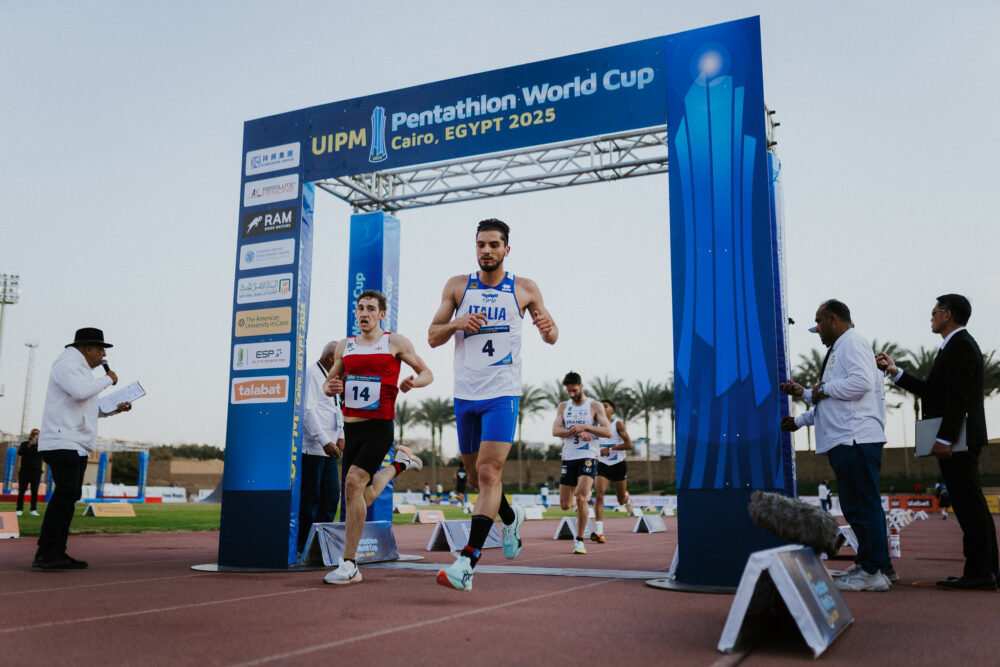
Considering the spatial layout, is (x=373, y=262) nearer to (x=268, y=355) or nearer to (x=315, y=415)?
(x=315, y=415)

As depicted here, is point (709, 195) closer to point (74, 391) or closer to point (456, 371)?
point (456, 371)

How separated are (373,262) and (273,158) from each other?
2.23 meters

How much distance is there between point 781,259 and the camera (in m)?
7.57

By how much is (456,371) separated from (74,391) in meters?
3.75

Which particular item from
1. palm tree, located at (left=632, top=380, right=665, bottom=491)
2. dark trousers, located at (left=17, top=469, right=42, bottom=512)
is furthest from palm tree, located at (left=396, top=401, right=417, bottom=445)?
dark trousers, located at (left=17, top=469, right=42, bottom=512)

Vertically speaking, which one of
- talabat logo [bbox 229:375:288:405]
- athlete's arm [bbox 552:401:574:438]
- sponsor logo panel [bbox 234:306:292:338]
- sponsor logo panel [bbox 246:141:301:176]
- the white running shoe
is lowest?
the white running shoe

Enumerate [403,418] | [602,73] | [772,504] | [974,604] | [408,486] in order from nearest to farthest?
1. [772,504]
2. [974,604]
3. [602,73]
4. [403,418]
5. [408,486]

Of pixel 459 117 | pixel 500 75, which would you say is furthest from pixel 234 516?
pixel 500 75

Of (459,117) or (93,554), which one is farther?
(93,554)

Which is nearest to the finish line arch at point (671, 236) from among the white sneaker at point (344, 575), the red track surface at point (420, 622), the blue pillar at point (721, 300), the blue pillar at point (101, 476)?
the blue pillar at point (721, 300)

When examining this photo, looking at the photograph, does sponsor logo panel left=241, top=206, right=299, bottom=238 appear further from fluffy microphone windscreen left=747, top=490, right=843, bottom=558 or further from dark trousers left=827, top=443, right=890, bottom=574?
fluffy microphone windscreen left=747, top=490, right=843, bottom=558

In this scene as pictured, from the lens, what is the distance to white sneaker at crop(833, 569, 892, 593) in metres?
5.62

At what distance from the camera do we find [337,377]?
6.72 m

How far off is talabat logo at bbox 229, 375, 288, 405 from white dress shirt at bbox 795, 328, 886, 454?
486 cm
